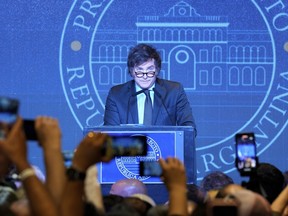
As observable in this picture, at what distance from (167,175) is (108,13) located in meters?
5.83

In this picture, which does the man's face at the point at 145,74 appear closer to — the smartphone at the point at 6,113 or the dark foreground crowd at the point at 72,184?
the dark foreground crowd at the point at 72,184

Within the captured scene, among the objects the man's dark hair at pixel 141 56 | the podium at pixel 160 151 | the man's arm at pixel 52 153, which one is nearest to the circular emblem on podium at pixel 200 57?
the man's dark hair at pixel 141 56

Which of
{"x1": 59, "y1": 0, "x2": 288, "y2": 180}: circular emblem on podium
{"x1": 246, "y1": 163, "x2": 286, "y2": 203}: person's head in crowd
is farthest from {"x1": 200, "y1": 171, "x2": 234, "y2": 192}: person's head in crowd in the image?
{"x1": 59, "y1": 0, "x2": 288, "y2": 180}: circular emblem on podium

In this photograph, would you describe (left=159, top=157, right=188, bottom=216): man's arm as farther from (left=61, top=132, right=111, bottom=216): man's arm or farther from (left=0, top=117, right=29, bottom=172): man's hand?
(left=0, top=117, right=29, bottom=172): man's hand

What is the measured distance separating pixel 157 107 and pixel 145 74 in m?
0.37

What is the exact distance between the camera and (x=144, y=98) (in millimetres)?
7453

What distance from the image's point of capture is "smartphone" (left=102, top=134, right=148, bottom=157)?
8.84ft

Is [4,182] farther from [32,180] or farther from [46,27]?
[46,27]

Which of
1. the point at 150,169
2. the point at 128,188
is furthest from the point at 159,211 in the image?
the point at 128,188

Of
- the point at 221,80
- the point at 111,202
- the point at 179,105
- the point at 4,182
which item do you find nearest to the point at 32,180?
the point at 111,202

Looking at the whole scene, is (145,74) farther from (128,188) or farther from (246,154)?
(246,154)

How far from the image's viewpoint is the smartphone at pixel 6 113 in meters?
2.54

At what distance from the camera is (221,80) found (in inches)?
336

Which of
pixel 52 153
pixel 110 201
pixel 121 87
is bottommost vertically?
pixel 110 201
